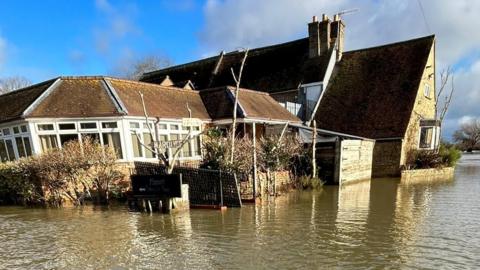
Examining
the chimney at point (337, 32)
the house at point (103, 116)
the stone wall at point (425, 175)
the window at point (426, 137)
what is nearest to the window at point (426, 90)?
the window at point (426, 137)

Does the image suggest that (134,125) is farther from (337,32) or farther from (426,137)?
(426,137)

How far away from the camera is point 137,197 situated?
12.0 metres

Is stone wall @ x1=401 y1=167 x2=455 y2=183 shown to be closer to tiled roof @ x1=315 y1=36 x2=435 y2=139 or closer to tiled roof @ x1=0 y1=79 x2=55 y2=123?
tiled roof @ x1=315 y1=36 x2=435 y2=139

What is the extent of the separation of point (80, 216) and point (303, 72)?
1872cm

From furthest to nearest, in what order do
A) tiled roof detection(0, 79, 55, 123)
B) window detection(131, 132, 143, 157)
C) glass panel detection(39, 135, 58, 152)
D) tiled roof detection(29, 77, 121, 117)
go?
1. tiled roof detection(0, 79, 55, 123)
2. window detection(131, 132, 143, 157)
3. glass panel detection(39, 135, 58, 152)
4. tiled roof detection(29, 77, 121, 117)

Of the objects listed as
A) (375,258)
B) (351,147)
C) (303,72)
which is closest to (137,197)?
(375,258)

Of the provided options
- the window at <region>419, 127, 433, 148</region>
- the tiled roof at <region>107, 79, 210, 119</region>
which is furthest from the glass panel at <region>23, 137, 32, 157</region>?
the window at <region>419, 127, 433, 148</region>

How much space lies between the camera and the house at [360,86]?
2152 cm

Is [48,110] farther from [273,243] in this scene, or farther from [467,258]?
[467,258]

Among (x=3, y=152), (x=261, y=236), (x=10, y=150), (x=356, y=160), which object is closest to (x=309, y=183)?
(x=356, y=160)

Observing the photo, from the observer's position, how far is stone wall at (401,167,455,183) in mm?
19375

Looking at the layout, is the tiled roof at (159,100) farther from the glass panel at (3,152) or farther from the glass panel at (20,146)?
the glass panel at (3,152)

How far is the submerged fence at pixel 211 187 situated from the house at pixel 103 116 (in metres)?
2.58

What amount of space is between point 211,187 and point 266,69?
17444mm
